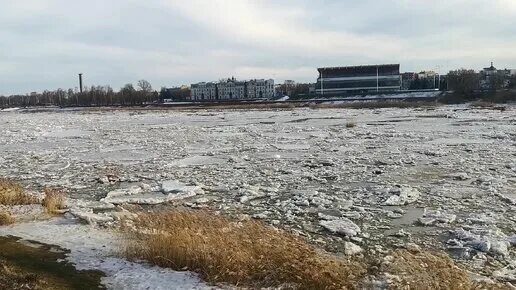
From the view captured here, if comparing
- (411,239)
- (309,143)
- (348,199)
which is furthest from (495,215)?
(309,143)

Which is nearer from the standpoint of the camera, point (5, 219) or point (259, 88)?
point (5, 219)

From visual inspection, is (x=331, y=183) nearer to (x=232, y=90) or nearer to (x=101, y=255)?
(x=101, y=255)

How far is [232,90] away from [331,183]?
161 metres

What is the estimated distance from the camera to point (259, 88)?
558ft

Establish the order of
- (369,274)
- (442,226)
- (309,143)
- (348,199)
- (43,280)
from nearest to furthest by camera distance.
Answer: (43,280) < (369,274) < (442,226) < (348,199) < (309,143)

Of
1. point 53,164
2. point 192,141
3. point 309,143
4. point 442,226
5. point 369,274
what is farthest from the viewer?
point 192,141

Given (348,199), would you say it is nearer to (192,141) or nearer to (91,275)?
(91,275)

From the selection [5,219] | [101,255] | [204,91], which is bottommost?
[101,255]

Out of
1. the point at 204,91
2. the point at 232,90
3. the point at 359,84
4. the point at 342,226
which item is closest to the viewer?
the point at 342,226

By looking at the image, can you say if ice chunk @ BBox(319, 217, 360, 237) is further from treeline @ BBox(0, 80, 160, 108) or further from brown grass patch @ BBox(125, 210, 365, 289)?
treeline @ BBox(0, 80, 160, 108)

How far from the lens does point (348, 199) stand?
11008 mm

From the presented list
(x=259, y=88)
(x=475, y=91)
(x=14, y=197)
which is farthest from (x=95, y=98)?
(x=14, y=197)

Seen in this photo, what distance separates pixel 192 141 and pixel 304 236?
1711 centimetres

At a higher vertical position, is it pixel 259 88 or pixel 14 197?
pixel 259 88
